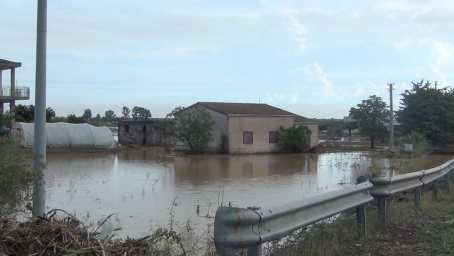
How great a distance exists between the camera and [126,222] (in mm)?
11484

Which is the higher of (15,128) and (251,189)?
(15,128)

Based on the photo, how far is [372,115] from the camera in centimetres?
5228

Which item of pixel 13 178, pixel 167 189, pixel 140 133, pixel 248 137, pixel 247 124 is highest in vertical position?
pixel 247 124

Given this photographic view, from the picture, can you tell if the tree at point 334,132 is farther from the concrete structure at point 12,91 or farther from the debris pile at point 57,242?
the debris pile at point 57,242

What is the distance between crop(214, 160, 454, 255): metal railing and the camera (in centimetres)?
450

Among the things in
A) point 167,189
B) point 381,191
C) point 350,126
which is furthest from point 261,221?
point 350,126

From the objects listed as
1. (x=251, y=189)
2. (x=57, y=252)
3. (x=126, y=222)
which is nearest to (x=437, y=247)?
(x=57, y=252)

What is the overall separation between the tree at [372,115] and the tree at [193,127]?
62.3ft

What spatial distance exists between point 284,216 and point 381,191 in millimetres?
2914

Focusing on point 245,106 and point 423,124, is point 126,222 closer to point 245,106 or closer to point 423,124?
point 245,106

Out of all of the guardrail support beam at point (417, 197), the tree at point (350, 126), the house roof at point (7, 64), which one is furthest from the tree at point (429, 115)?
the guardrail support beam at point (417, 197)

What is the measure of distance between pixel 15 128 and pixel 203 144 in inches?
577

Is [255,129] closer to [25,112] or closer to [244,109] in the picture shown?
[244,109]

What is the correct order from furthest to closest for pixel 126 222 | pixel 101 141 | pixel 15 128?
pixel 101 141 < pixel 15 128 < pixel 126 222
